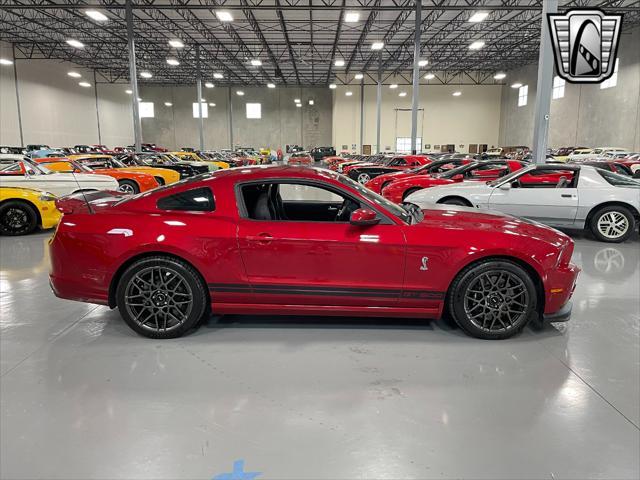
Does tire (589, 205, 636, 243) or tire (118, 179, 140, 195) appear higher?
tire (118, 179, 140, 195)

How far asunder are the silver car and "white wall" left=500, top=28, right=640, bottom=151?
2109 centimetres

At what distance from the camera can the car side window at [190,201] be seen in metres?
3.74

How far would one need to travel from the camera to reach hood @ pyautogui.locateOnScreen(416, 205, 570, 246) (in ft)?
12.1

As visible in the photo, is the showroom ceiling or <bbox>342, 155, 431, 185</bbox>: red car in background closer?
<bbox>342, 155, 431, 185</bbox>: red car in background

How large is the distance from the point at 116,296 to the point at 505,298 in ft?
10.5

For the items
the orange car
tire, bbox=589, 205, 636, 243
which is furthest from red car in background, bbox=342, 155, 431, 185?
tire, bbox=589, 205, 636, 243

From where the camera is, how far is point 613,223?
7621 millimetres

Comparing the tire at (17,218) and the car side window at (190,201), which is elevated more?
the car side window at (190,201)

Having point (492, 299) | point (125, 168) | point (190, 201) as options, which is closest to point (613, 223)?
point (492, 299)

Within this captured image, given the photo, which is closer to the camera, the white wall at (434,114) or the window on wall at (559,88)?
the window on wall at (559,88)

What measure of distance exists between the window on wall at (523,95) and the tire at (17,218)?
39.4 m

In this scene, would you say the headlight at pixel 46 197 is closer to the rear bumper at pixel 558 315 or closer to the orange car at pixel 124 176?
the orange car at pixel 124 176

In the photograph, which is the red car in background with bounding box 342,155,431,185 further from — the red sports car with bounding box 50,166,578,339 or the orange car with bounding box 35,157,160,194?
the red sports car with bounding box 50,166,578,339

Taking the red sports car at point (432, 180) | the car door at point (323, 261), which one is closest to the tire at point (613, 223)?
the red sports car at point (432, 180)
